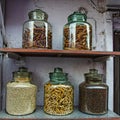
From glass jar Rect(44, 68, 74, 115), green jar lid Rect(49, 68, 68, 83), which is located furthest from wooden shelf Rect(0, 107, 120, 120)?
green jar lid Rect(49, 68, 68, 83)

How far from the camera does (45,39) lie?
0.92 metres

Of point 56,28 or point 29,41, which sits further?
point 56,28

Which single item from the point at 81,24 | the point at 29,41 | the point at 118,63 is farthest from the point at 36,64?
the point at 118,63

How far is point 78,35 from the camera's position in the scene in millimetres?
917

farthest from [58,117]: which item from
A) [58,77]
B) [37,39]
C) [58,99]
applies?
[37,39]

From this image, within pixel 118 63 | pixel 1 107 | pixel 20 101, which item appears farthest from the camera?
pixel 118 63

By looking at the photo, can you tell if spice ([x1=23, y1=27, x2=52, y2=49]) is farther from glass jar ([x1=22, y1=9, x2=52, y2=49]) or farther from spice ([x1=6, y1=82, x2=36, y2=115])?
spice ([x1=6, y1=82, x2=36, y2=115])

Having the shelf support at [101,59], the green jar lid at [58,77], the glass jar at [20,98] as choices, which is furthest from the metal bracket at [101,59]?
the glass jar at [20,98]

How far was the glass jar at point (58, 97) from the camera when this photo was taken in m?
0.90

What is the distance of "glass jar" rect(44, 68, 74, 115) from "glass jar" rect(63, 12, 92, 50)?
0.56ft

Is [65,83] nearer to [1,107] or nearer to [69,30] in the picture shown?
[69,30]

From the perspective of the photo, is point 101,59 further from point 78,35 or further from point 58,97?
point 58,97

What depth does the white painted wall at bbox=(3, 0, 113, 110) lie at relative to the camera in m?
1.10

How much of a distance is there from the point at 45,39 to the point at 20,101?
0.30 m
